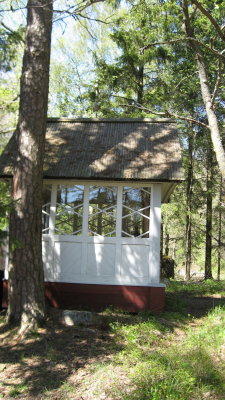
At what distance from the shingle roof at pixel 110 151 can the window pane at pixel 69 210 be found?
0.57 metres

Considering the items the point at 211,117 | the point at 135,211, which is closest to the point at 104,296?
the point at 135,211

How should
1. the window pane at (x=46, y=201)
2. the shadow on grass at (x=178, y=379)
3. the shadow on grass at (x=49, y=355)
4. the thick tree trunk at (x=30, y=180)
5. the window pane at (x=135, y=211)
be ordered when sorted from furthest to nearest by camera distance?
1. the window pane at (x=46, y=201)
2. the window pane at (x=135, y=211)
3. the thick tree trunk at (x=30, y=180)
4. the shadow on grass at (x=49, y=355)
5. the shadow on grass at (x=178, y=379)

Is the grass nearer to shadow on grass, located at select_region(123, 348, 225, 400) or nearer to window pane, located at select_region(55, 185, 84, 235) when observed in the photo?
shadow on grass, located at select_region(123, 348, 225, 400)

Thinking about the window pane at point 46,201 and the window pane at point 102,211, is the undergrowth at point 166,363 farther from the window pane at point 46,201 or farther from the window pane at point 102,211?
the window pane at point 46,201

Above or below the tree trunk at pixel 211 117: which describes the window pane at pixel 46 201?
below

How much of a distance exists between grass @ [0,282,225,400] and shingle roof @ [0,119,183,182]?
3106 mm

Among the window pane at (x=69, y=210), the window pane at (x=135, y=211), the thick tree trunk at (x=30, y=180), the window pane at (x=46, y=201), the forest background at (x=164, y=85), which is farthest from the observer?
the forest background at (x=164, y=85)

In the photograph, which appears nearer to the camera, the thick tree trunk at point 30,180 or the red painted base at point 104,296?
the thick tree trunk at point 30,180

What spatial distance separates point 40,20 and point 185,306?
7435 millimetres

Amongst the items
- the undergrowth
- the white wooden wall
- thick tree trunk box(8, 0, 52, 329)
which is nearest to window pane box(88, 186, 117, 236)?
the white wooden wall

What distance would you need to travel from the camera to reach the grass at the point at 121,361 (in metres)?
4.39

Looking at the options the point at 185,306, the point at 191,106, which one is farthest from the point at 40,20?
the point at 191,106

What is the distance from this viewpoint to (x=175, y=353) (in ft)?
17.8

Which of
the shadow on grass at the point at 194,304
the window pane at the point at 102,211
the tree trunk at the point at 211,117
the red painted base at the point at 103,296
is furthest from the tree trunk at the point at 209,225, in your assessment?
the red painted base at the point at 103,296
